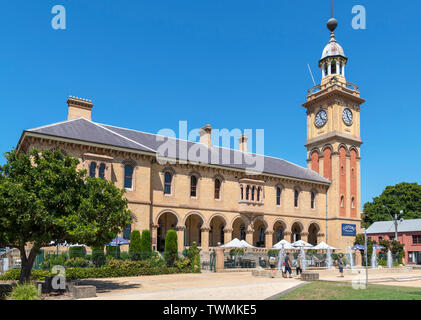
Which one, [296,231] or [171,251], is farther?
[296,231]

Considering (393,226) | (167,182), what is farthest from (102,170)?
(393,226)

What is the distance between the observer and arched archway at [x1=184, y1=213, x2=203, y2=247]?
127ft

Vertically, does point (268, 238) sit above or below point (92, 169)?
below

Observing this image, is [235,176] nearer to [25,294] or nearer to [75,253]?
[75,253]

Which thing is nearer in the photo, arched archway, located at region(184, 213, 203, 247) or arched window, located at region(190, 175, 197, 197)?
arched window, located at region(190, 175, 197, 197)

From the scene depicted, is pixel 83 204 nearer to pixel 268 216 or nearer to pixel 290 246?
pixel 290 246

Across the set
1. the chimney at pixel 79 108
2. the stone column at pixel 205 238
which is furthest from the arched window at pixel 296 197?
the chimney at pixel 79 108

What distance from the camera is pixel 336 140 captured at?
4859 centimetres

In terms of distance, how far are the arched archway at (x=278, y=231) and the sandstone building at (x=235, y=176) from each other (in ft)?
0.37

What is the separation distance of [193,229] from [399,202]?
154ft

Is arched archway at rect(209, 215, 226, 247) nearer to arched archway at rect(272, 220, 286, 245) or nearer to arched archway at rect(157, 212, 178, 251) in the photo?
arched archway at rect(157, 212, 178, 251)

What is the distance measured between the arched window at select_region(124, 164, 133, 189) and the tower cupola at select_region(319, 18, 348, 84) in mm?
31382

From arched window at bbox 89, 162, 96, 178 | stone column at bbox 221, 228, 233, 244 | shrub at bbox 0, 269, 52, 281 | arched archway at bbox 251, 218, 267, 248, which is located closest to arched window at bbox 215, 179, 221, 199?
stone column at bbox 221, 228, 233, 244

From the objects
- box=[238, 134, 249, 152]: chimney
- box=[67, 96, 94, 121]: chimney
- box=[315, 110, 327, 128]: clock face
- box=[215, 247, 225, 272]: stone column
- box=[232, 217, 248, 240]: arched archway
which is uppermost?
box=[315, 110, 327, 128]: clock face
